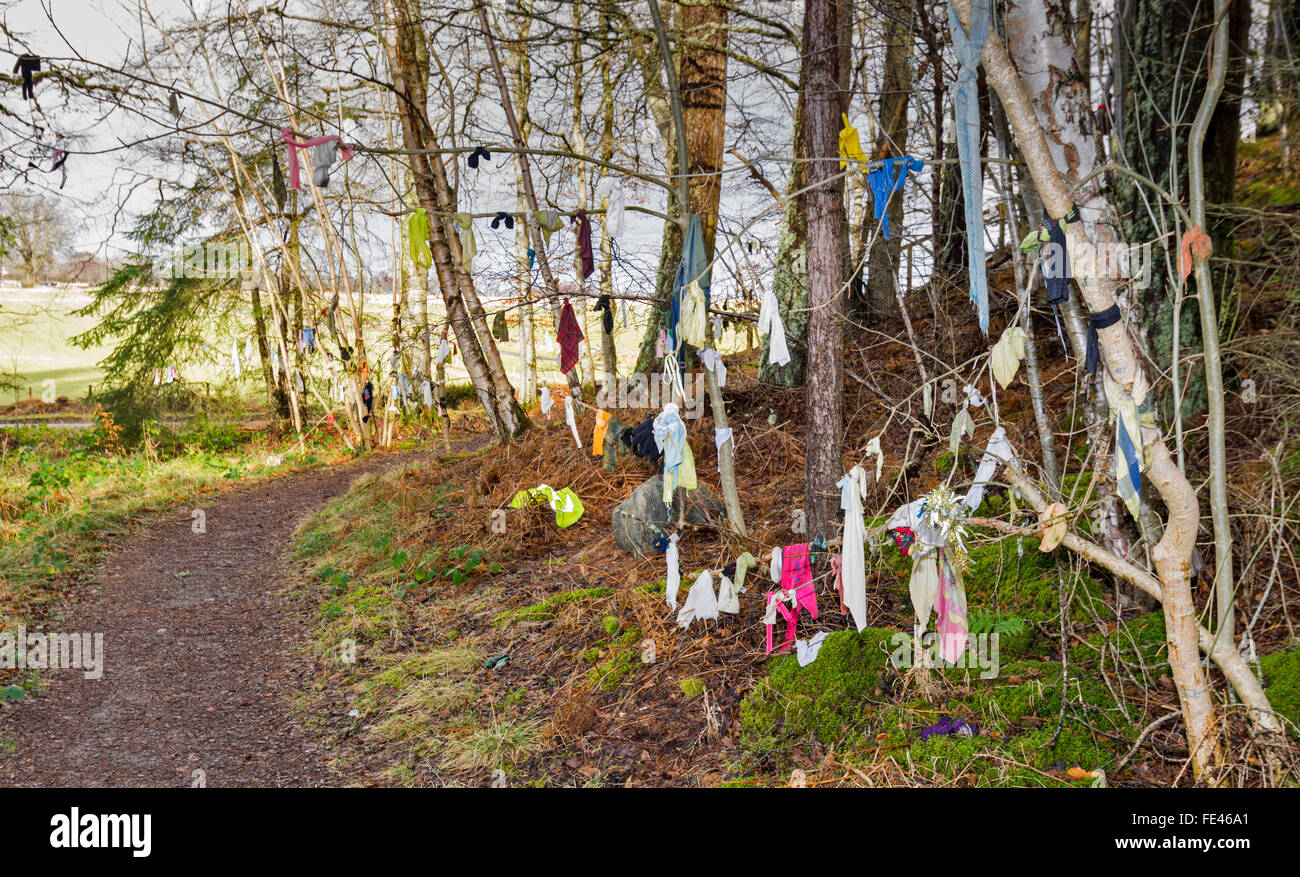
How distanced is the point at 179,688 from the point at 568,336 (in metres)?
3.32

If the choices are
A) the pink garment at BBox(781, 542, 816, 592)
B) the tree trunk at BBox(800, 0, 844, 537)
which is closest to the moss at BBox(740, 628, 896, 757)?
the pink garment at BBox(781, 542, 816, 592)

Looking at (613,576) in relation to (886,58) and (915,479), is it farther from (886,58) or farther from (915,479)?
(886,58)

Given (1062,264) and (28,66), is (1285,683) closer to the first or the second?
(1062,264)

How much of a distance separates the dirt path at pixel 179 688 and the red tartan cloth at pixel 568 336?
2735 millimetres

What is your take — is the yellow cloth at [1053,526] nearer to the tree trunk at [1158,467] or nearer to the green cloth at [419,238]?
the tree trunk at [1158,467]

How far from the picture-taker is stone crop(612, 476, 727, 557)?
5.22 meters

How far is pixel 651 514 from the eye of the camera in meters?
5.50

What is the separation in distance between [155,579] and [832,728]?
245 inches

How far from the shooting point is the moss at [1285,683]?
263 centimetres

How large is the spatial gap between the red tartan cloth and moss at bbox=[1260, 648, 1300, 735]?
4.20 meters

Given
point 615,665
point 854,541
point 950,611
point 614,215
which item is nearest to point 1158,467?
point 950,611

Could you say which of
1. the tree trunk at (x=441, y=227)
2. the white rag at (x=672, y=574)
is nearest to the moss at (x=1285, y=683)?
the white rag at (x=672, y=574)
